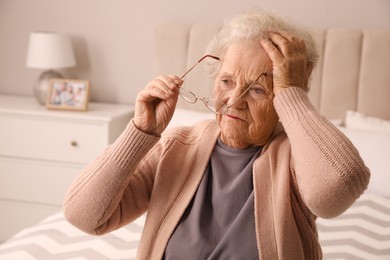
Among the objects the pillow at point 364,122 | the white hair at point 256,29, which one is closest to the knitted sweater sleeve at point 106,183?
the white hair at point 256,29

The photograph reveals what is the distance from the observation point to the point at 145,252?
4.15 ft

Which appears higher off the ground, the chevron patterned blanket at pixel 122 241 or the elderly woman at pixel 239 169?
the elderly woman at pixel 239 169

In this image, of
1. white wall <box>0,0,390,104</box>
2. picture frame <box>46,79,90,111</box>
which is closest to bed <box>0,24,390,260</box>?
white wall <box>0,0,390,104</box>

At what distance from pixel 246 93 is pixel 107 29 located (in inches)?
82.1

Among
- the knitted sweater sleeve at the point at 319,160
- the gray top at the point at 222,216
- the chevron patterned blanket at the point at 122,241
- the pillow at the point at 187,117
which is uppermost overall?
the knitted sweater sleeve at the point at 319,160

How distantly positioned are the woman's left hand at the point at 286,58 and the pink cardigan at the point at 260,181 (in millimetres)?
25

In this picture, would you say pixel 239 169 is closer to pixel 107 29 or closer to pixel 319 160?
pixel 319 160

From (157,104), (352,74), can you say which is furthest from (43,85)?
(157,104)

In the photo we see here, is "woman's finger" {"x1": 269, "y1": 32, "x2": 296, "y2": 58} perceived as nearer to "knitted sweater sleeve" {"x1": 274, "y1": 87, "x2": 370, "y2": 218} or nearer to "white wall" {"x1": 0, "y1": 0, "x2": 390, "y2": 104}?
"knitted sweater sleeve" {"x1": 274, "y1": 87, "x2": 370, "y2": 218}

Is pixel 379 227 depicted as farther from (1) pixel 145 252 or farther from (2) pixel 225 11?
(2) pixel 225 11

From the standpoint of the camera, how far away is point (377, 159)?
7.55 feet

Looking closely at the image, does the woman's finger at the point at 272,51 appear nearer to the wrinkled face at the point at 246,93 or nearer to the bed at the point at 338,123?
the wrinkled face at the point at 246,93

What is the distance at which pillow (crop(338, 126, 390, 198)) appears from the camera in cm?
228

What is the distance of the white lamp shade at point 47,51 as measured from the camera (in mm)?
2994
